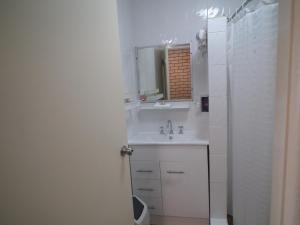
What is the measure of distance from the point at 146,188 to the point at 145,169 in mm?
200

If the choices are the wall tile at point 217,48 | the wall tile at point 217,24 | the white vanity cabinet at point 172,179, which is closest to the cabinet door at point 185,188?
the white vanity cabinet at point 172,179

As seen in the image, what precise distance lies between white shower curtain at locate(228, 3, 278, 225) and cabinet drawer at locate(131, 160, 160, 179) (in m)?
0.73

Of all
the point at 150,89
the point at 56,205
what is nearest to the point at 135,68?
the point at 150,89

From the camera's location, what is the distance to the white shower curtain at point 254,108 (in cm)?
101

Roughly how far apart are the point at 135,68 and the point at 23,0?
1702 millimetres

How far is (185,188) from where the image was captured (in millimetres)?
1904

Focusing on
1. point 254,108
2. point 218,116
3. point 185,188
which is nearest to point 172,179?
point 185,188

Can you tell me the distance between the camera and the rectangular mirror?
2.11m

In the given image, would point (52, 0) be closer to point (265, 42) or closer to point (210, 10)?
point (265, 42)

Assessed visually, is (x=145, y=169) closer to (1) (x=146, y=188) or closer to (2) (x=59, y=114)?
(1) (x=146, y=188)

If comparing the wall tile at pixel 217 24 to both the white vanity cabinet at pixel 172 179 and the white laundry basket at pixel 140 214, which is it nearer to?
the white vanity cabinet at pixel 172 179

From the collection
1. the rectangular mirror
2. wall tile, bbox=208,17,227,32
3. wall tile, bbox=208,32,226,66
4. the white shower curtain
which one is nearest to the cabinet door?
the white shower curtain

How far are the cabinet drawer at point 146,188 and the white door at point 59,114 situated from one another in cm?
90

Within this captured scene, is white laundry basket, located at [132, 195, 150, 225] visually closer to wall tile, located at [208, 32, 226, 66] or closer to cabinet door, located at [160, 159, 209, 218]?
cabinet door, located at [160, 159, 209, 218]
